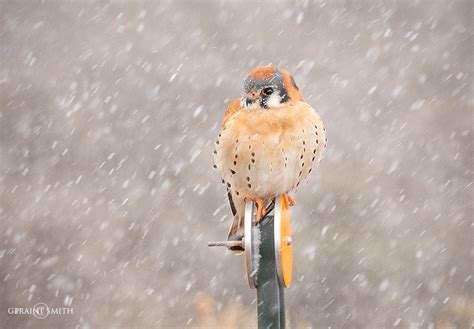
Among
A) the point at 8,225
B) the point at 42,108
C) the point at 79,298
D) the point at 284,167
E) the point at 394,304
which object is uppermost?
the point at 284,167

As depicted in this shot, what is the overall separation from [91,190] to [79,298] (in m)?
1.12

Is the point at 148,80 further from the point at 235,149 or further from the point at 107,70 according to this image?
the point at 235,149

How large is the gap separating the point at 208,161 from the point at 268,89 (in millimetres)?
4647

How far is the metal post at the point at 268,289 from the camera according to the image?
7.41 feet

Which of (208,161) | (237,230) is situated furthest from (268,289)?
(208,161)

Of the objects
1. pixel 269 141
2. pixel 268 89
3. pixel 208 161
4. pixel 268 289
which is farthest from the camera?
pixel 208 161

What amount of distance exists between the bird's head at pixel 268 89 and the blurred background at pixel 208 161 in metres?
3.58

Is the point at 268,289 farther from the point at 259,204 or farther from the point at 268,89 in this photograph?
the point at 268,89

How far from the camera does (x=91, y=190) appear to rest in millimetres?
7863

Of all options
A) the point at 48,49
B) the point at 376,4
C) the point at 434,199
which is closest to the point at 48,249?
the point at 48,49

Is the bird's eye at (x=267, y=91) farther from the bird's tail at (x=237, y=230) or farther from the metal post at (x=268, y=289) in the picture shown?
the metal post at (x=268, y=289)

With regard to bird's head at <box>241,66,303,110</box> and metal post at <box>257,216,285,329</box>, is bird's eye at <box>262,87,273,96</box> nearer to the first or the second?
bird's head at <box>241,66,303,110</box>

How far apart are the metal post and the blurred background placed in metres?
4.17

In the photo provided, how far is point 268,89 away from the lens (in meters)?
3.04
